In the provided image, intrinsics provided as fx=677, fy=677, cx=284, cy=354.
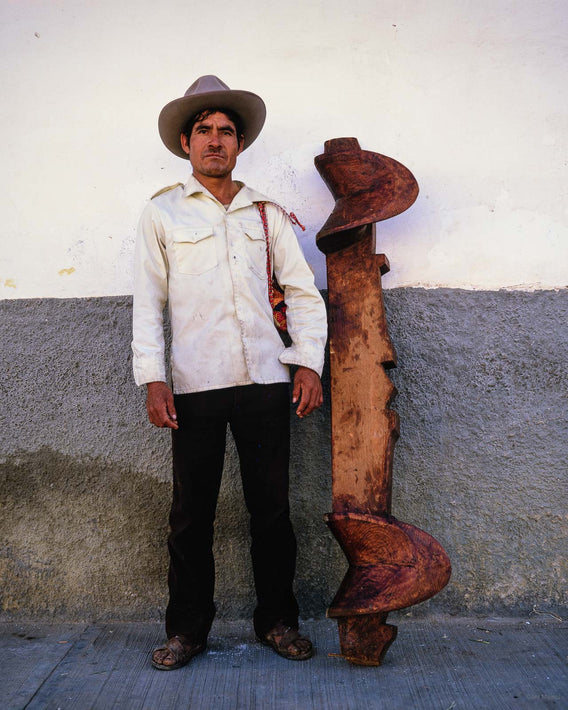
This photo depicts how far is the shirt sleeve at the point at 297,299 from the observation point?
7.79ft

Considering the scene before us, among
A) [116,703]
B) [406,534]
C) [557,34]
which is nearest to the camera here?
[116,703]

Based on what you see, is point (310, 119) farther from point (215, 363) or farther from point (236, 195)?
point (215, 363)

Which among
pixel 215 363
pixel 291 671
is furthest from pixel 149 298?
pixel 291 671

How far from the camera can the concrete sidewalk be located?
2092 millimetres

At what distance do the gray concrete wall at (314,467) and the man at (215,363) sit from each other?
12.7 inches

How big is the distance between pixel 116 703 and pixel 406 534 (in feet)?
3.48

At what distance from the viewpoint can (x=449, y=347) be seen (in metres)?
2.72

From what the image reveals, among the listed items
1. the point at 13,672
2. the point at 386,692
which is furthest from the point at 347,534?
the point at 13,672

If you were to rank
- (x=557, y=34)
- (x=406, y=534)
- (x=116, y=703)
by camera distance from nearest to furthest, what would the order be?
(x=116, y=703), (x=406, y=534), (x=557, y=34)

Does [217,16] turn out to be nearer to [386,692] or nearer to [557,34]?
[557,34]

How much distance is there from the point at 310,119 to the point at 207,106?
1.61 feet

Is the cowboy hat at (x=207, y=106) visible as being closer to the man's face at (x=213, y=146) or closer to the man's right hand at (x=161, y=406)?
the man's face at (x=213, y=146)

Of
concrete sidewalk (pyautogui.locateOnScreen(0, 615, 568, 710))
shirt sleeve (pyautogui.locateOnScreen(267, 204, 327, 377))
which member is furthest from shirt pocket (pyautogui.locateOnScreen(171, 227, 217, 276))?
concrete sidewalk (pyautogui.locateOnScreen(0, 615, 568, 710))

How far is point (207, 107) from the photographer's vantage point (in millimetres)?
2463
